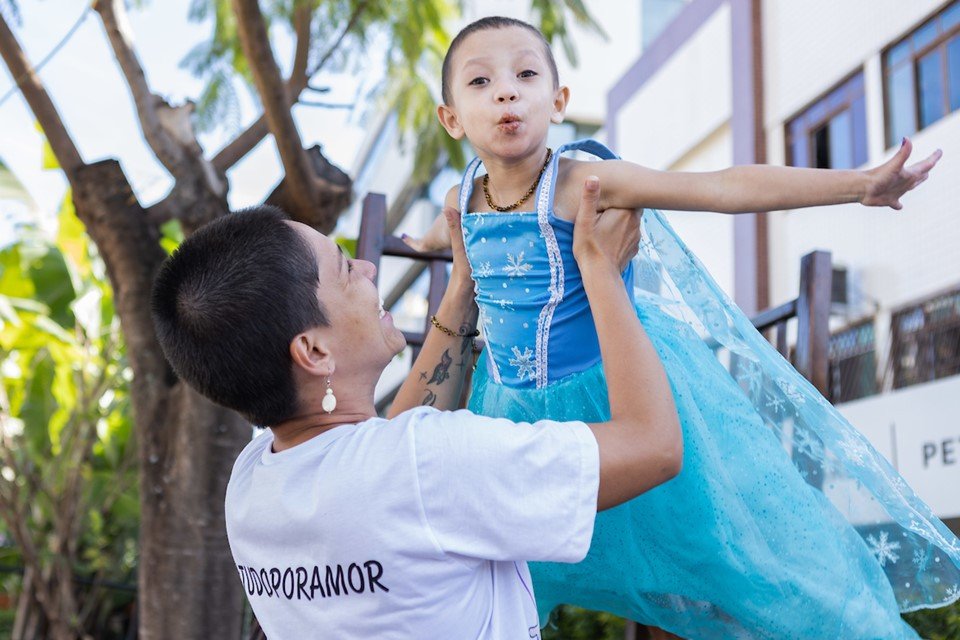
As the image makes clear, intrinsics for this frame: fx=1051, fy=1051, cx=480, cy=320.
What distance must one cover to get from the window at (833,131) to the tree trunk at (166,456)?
26.5ft

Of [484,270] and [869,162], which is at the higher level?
[869,162]

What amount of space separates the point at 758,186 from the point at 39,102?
3.08 meters

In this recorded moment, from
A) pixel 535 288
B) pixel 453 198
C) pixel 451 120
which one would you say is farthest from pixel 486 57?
pixel 535 288

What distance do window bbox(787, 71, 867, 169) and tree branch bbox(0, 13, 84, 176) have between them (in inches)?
320

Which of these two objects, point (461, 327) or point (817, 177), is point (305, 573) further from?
point (817, 177)

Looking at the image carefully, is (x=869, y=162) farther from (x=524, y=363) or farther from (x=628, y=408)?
(x=628, y=408)

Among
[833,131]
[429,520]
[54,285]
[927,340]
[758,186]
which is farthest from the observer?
[833,131]

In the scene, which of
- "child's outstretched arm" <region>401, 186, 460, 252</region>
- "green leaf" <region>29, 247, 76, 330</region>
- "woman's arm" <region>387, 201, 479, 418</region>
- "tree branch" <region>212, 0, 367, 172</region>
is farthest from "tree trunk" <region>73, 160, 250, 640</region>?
"green leaf" <region>29, 247, 76, 330</region>

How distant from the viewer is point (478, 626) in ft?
4.74

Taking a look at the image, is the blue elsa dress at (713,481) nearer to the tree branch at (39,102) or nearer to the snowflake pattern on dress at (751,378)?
the snowflake pattern on dress at (751,378)

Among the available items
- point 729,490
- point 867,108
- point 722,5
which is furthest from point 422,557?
point 722,5

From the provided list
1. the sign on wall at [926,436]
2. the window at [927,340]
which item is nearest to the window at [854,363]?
the window at [927,340]

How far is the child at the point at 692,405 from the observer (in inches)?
66.4

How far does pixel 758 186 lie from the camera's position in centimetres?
167
